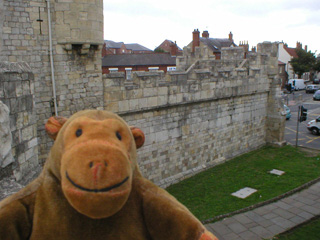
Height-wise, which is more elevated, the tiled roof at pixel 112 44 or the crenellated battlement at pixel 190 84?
the tiled roof at pixel 112 44

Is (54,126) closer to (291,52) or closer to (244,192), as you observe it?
(244,192)

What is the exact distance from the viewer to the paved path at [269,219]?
313 inches

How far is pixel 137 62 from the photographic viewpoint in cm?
3092

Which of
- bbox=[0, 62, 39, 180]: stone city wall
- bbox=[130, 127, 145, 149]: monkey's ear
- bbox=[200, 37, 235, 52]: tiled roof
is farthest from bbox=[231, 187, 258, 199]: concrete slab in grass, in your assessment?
bbox=[200, 37, 235, 52]: tiled roof

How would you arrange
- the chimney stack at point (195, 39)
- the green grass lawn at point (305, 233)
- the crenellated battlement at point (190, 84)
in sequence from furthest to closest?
the chimney stack at point (195, 39), the crenellated battlement at point (190, 84), the green grass lawn at point (305, 233)

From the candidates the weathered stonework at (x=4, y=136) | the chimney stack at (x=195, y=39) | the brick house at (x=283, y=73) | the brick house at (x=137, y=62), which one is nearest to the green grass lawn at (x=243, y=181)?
the weathered stonework at (x=4, y=136)

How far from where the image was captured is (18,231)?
228cm

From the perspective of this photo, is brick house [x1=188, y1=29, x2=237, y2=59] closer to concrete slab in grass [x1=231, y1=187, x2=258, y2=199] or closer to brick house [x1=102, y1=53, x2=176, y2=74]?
brick house [x1=102, y1=53, x2=176, y2=74]

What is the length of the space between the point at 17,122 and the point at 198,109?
28.2 feet

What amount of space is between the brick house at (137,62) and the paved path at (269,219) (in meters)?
21.9

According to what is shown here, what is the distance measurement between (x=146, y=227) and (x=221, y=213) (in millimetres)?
7008

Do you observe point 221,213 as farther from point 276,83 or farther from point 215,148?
point 276,83

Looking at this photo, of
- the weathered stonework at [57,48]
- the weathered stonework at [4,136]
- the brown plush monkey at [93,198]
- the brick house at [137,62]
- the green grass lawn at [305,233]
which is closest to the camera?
the brown plush monkey at [93,198]

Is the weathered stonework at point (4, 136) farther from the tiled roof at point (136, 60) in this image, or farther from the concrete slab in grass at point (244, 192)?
the tiled roof at point (136, 60)
